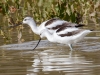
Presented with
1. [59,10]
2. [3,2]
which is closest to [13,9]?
[3,2]

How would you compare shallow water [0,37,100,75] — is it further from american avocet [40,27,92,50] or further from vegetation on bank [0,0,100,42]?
vegetation on bank [0,0,100,42]

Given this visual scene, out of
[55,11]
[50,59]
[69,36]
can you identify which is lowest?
[50,59]

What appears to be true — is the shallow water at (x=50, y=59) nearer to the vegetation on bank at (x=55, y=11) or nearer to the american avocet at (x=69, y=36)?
the american avocet at (x=69, y=36)

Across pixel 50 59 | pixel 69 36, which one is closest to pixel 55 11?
pixel 69 36

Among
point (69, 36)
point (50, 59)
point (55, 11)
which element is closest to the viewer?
point (50, 59)

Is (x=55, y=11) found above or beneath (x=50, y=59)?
above

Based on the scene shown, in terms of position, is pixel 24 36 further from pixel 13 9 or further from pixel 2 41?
pixel 13 9

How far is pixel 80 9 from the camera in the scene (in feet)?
64.3

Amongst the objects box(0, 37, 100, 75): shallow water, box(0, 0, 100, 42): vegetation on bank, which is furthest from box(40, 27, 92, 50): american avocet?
box(0, 0, 100, 42): vegetation on bank

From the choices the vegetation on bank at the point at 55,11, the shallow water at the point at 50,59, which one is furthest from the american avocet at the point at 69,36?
the vegetation on bank at the point at 55,11

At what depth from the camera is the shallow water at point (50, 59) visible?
1014 centimetres

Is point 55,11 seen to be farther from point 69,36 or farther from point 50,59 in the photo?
point 50,59

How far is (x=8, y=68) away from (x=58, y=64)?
1142mm

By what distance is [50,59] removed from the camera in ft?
39.0
